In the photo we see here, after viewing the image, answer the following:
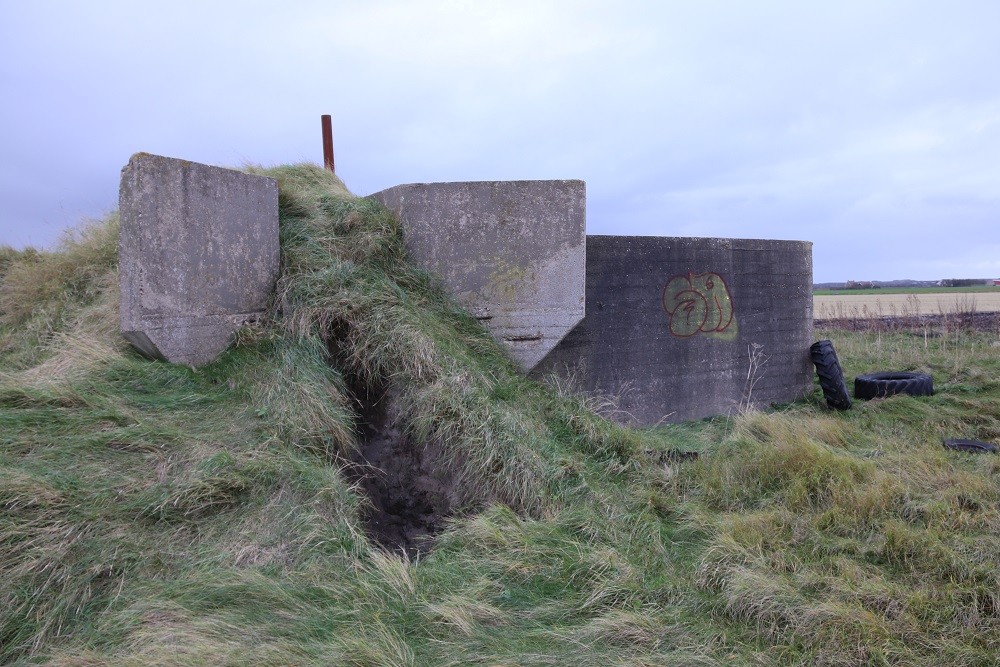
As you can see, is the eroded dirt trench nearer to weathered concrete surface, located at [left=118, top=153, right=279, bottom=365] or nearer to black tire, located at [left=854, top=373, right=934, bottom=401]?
weathered concrete surface, located at [left=118, top=153, right=279, bottom=365]

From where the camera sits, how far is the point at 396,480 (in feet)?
15.6

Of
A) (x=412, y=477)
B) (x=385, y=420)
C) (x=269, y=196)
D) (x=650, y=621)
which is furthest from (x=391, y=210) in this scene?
(x=650, y=621)

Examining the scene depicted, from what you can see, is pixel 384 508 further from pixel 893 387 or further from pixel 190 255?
pixel 893 387

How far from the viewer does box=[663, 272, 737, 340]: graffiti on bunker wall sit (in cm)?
749

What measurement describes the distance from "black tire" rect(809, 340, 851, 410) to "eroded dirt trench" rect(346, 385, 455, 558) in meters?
5.60

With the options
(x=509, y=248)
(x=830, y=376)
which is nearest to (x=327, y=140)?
(x=509, y=248)

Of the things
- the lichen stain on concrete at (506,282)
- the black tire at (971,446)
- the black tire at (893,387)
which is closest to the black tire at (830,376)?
the black tire at (893,387)

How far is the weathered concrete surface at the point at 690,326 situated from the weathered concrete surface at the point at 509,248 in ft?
1.68

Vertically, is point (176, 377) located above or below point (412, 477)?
above

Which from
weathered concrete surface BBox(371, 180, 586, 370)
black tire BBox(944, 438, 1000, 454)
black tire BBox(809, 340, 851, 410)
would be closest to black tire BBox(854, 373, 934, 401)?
black tire BBox(809, 340, 851, 410)

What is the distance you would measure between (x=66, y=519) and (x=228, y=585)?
2.73 ft

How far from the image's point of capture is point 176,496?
3.58 metres

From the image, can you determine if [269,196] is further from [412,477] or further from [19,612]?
[19,612]

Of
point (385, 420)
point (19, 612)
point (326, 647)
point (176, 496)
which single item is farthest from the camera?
point (385, 420)
